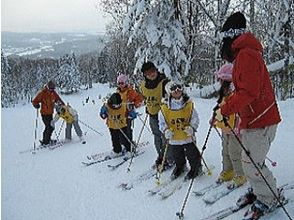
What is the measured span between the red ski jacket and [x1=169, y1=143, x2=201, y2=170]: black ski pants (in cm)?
176

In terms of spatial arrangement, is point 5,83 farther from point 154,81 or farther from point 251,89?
point 251,89

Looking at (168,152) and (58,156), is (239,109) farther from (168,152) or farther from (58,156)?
(58,156)

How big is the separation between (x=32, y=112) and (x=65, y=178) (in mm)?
12701

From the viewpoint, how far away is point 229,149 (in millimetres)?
5094

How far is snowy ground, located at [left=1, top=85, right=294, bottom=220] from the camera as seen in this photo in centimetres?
520

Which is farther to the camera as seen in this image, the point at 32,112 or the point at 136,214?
the point at 32,112

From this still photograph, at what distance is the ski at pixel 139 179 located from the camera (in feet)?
20.2

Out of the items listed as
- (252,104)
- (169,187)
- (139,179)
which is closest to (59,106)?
(139,179)

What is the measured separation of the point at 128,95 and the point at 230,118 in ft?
9.22

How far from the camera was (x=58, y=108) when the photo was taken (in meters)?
10.6

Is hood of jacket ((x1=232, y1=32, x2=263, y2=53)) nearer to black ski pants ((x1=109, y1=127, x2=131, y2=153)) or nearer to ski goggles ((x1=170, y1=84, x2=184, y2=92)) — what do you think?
ski goggles ((x1=170, y1=84, x2=184, y2=92))

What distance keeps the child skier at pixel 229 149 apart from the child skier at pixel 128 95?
8.42ft

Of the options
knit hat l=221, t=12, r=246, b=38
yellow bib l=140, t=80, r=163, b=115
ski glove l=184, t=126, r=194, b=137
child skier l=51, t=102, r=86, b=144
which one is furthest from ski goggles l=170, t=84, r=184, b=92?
child skier l=51, t=102, r=86, b=144

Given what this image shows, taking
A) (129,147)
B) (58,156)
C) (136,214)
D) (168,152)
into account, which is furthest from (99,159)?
(136,214)
